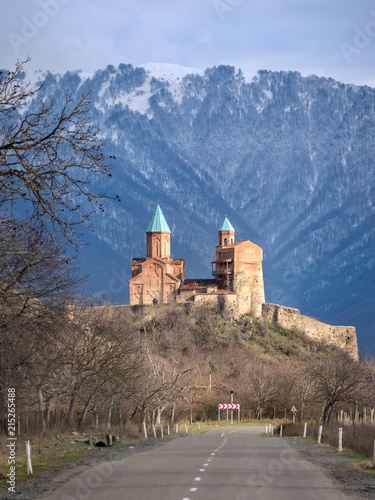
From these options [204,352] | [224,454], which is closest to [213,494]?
[224,454]

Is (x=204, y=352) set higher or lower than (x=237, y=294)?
lower

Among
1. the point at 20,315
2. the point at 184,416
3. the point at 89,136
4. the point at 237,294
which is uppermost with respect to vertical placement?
the point at 237,294

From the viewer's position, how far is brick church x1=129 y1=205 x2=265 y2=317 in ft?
354

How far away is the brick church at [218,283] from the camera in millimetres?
108000

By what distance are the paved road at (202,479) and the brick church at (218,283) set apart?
8141 centimetres

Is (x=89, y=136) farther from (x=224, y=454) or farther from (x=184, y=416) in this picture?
(x=184, y=416)

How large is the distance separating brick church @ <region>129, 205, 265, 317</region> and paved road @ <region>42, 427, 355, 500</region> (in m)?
81.4

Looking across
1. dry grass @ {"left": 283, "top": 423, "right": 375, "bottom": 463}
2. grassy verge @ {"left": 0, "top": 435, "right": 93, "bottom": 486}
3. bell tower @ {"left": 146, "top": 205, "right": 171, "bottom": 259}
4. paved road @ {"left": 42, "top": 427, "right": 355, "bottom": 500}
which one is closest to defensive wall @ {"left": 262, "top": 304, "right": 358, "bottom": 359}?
bell tower @ {"left": 146, "top": 205, "right": 171, "bottom": 259}

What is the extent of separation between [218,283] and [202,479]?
92896 millimetres

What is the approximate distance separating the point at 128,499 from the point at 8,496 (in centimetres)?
266

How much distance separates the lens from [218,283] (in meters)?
112

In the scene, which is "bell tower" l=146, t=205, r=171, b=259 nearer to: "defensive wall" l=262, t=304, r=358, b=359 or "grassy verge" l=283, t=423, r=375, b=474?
"defensive wall" l=262, t=304, r=358, b=359

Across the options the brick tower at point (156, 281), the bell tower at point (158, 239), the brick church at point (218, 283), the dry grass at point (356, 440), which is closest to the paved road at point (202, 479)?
the dry grass at point (356, 440)

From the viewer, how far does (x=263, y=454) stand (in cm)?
2700
